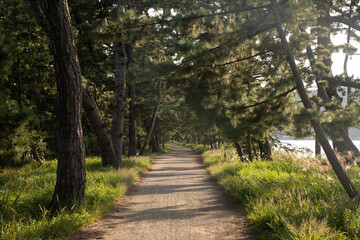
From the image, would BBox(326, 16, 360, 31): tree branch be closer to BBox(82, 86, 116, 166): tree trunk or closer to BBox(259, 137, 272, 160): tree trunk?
BBox(259, 137, 272, 160): tree trunk

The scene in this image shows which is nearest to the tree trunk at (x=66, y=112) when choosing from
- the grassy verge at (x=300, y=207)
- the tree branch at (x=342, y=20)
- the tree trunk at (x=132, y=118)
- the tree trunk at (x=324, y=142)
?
the grassy verge at (x=300, y=207)

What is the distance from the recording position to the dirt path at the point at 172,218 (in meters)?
4.84

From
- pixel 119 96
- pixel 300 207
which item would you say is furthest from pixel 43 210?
pixel 119 96

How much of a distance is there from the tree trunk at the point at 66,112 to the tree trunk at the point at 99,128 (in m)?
5.61

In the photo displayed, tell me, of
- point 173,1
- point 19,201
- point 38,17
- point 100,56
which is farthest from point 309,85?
point 100,56

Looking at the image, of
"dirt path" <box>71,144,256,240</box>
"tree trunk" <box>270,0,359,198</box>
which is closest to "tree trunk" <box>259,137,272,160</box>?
"dirt path" <box>71,144,256,240</box>

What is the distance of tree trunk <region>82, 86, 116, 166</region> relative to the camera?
1134cm

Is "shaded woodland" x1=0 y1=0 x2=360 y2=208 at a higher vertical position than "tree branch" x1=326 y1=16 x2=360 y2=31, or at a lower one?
lower

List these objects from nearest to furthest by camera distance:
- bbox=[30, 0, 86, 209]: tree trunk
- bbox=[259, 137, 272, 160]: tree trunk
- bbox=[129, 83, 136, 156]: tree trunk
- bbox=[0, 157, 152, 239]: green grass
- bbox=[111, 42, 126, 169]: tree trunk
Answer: bbox=[0, 157, 152, 239]: green grass, bbox=[30, 0, 86, 209]: tree trunk, bbox=[259, 137, 272, 160]: tree trunk, bbox=[111, 42, 126, 169]: tree trunk, bbox=[129, 83, 136, 156]: tree trunk

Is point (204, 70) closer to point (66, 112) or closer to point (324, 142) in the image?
point (324, 142)

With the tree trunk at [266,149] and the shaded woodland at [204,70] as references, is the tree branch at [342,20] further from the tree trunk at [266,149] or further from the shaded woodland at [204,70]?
the tree trunk at [266,149]

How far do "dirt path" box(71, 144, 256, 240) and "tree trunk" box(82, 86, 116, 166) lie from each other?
3764 mm

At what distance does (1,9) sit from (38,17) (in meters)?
2.27

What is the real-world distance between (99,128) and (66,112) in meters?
6.42
